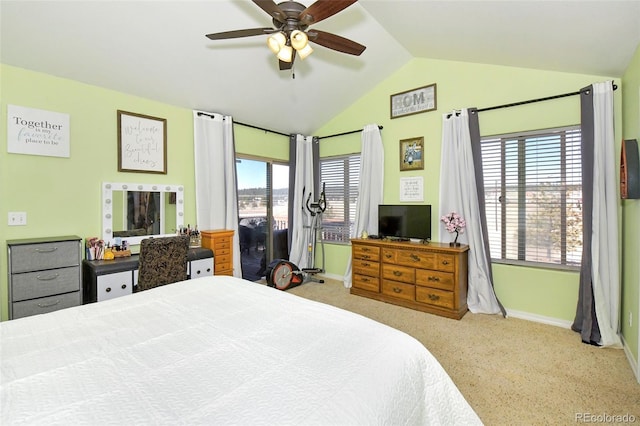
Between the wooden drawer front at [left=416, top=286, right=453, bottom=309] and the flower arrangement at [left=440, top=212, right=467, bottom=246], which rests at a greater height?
the flower arrangement at [left=440, top=212, right=467, bottom=246]

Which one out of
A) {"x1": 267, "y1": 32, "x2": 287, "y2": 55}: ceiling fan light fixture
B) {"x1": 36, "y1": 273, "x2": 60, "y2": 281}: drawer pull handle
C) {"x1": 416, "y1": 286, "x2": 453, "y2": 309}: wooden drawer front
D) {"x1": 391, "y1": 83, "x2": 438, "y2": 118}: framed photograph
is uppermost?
{"x1": 391, "y1": 83, "x2": 438, "y2": 118}: framed photograph

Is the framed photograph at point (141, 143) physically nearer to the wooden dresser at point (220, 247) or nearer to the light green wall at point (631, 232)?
the wooden dresser at point (220, 247)

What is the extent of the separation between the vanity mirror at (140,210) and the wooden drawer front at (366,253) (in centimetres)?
240

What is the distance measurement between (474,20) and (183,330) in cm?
333

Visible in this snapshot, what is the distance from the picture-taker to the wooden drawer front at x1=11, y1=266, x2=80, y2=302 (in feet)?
7.88

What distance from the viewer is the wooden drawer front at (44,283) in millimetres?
2402

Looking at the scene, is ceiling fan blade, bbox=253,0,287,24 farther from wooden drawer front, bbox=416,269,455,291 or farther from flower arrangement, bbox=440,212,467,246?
wooden drawer front, bbox=416,269,455,291

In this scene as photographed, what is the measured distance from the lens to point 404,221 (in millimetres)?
4082

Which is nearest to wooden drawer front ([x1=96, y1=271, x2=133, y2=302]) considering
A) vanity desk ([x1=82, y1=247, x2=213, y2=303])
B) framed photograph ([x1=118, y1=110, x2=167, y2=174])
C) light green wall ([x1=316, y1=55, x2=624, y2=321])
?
vanity desk ([x1=82, y1=247, x2=213, y2=303])

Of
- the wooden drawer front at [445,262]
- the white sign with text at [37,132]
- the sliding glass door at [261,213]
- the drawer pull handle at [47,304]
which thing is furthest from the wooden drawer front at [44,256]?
the wooden drawer front at [445,262]

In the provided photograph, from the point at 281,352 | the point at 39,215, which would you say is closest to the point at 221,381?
the point at 281,352

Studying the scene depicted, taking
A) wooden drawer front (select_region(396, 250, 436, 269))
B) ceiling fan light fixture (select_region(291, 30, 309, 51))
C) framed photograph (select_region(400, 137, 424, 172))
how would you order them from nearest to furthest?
ceiling fan light fixture (select_region(291, 30, 309, 51)), wooden drawer front (select_region(396, 250, 436, 269)), framed photograph (select_region(400, 137, 424, 172))

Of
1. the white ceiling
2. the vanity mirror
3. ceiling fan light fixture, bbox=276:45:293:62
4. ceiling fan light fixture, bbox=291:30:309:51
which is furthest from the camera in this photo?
the vanity mirror

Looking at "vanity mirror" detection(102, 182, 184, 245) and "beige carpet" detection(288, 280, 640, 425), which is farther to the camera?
"vanity mirror" detection(102, 182, 184, 245)
